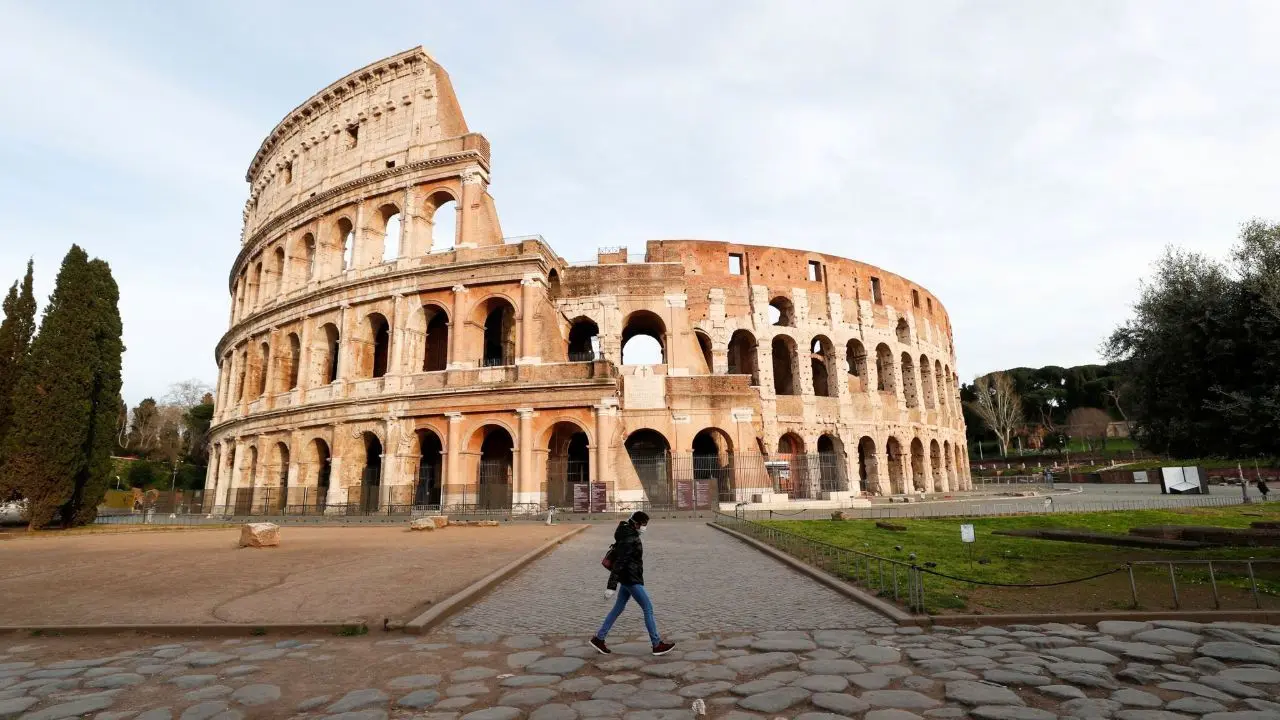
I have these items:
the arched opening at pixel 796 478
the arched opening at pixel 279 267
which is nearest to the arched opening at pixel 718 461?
the arched opening at pixel 796 478

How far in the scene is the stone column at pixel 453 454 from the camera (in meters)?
22.0

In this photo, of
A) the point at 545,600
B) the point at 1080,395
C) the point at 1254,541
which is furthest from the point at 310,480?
the point at 1080,395

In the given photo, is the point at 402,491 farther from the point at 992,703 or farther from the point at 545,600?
the point at 992,703

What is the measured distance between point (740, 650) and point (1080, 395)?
67.1 metres

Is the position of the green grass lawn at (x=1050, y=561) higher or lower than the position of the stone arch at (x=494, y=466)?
lower

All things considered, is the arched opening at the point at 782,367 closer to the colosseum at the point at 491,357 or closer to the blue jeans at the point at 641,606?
the colosseum at the point at 491,357

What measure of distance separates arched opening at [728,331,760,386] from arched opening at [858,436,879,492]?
650cm

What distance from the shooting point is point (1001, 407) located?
172 ft

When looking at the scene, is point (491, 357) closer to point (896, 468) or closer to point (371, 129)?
point (371, 129)

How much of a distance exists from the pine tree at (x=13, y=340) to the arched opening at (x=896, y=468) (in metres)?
34.6

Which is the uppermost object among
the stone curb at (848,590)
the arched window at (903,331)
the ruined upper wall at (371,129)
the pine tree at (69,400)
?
the ruined upper wall at (371,129)

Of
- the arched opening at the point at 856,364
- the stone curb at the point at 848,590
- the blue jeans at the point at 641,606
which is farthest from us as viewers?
the arched opening at the point at 856,364

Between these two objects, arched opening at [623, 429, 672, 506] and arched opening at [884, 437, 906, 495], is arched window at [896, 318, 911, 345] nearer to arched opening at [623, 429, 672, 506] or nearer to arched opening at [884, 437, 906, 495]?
arched opening at [884, 437, 906, 495]

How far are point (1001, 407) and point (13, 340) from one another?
199 feet
